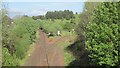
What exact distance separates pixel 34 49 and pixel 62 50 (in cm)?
493

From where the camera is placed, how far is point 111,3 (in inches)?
1009

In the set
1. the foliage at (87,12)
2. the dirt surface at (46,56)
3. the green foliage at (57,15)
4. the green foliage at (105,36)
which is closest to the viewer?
the green foliage at (105,36)

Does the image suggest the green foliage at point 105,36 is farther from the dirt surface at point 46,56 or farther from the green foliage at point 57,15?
the green foliage at point 57,15

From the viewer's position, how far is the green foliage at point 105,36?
2417cm

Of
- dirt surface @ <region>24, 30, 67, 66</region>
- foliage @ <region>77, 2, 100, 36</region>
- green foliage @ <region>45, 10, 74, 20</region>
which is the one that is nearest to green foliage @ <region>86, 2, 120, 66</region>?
foliage @ <region>77, 2, 100, 36</region>

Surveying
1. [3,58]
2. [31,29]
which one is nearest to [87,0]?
[3,58]

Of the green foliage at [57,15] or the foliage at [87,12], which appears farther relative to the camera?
the green foliage at [57,15]

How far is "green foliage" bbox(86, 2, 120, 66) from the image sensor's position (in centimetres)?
2417

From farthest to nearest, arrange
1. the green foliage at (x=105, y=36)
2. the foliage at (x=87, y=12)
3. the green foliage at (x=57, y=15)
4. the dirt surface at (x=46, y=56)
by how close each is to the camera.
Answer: the green foliage at (x=57, y=15) < the dirt surface at (x=46, y=56) < the foliage at (x=87, y=12) < the green foliage at (x=105, y=36)

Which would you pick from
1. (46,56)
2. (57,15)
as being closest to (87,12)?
(46,56)

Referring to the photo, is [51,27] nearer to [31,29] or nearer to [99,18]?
[31,29]

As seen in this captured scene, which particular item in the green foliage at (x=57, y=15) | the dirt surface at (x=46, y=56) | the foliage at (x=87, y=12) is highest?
the green foliage at (x=57, y=15)

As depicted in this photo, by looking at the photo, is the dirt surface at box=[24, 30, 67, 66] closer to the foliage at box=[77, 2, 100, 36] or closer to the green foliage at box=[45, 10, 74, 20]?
the foliage at box=[77, 2, 100, 36]

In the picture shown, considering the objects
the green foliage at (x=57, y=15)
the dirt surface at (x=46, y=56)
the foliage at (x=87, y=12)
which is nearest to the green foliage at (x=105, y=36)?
the foliage at (x=87, y=12)
